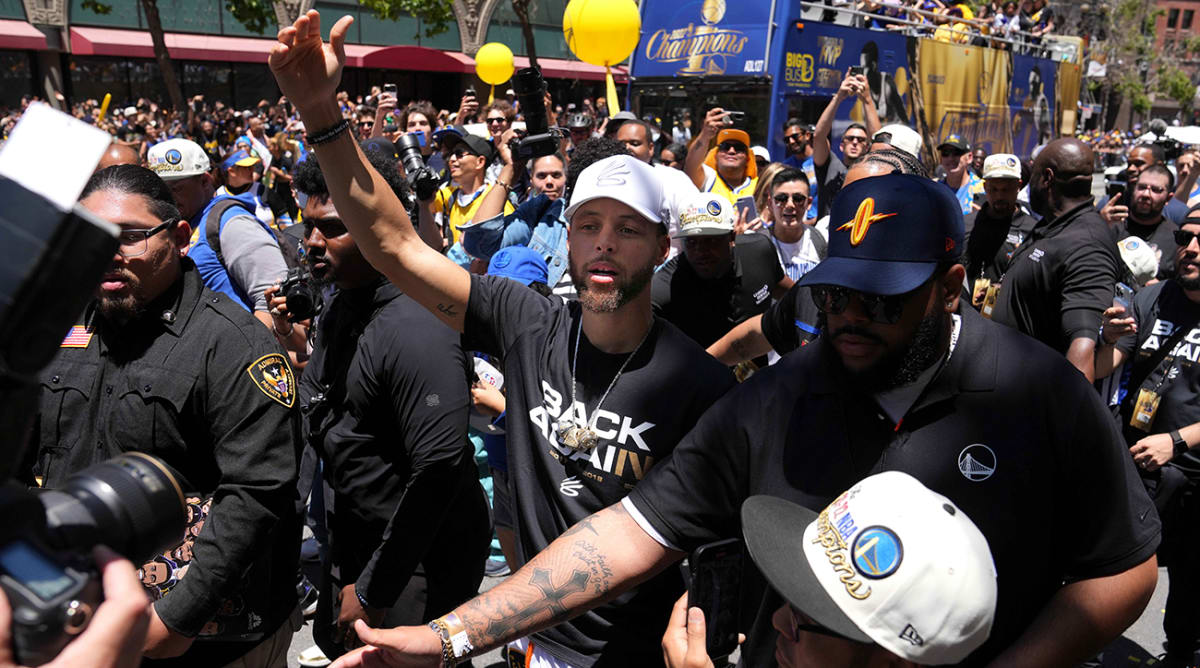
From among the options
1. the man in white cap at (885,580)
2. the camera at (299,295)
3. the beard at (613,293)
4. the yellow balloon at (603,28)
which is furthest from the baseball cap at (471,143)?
the man in white cap at (885,580)

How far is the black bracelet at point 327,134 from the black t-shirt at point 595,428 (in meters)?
0.59

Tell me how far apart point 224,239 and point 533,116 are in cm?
209

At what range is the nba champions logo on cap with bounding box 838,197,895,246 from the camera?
1992 mm

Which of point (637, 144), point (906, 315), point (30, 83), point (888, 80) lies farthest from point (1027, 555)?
point (30, 83)

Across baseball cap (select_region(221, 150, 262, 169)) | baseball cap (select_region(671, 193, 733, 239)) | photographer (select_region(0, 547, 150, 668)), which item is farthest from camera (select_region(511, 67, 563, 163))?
photographer (select_region(0, 547, 150, 668))

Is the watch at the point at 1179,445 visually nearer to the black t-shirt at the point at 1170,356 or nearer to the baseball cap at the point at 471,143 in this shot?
the black t-shirt at the point at 1170,356

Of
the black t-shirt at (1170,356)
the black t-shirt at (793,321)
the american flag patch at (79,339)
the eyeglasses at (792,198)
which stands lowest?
the black t-shirt at (1170,356)

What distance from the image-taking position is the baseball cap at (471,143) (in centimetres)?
708

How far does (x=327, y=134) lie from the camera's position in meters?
2.50

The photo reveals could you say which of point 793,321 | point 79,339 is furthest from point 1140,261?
point 79,339

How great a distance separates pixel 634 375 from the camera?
2.47 meters

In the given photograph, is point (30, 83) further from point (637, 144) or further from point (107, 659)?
point (107, 659)

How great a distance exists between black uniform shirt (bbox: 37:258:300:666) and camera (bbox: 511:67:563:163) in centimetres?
312

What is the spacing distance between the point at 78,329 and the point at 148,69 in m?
28.4
